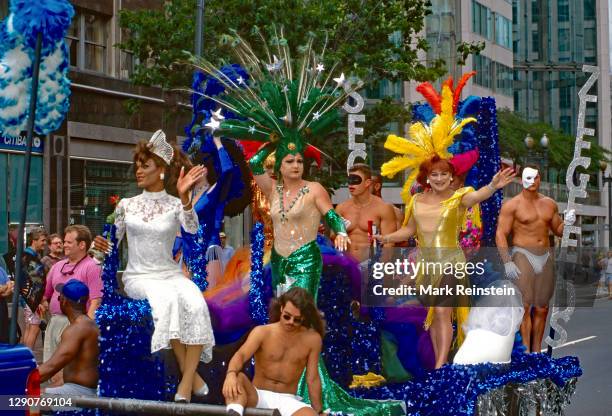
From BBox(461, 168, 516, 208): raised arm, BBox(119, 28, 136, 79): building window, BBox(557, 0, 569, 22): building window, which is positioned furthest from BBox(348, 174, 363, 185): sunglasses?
BBox(557, 0, 569, 22): building window

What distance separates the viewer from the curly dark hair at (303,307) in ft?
23.6

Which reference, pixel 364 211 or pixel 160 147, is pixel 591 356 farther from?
pixel 160 147

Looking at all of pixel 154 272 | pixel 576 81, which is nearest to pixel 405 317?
pixel 154 272

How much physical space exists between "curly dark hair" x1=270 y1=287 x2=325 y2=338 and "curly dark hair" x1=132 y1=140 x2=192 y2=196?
60.4 inches

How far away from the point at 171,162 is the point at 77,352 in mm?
1388

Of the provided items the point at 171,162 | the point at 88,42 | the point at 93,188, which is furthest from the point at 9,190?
the point at 171,162

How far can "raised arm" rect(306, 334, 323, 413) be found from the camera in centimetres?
724

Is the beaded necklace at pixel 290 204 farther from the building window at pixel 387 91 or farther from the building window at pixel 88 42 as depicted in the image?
the building window at pixel 387 91

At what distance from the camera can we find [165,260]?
8.38m

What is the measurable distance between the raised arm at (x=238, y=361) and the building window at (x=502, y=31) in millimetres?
55419

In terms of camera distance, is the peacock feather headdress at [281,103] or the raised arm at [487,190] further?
the raised arm at [487,190]

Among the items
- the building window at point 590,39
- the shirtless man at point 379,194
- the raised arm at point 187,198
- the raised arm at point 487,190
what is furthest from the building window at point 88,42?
the building window at point 590,39

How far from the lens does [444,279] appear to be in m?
9.39

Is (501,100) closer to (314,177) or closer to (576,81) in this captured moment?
(576,81)
